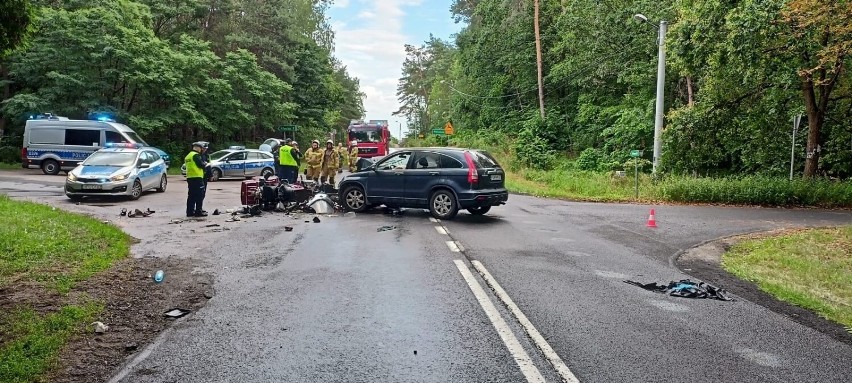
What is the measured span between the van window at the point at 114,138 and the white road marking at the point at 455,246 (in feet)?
71.3

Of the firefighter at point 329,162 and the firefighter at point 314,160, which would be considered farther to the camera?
the firefighter at point 329,162

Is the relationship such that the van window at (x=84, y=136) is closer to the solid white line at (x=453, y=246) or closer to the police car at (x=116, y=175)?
the police car at (x=116, y=175)

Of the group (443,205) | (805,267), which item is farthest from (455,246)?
(805,267)

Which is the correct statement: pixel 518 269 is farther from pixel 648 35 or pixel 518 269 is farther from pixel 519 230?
pixel 648 35

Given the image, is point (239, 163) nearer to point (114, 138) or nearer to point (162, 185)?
point (114, 138)

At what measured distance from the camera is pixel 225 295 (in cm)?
672

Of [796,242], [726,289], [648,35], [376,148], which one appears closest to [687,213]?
[796,242]

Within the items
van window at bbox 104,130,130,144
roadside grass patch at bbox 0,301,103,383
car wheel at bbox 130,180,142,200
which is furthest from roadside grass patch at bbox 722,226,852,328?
van window at bbox 104,130,130,144

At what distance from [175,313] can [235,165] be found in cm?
2333

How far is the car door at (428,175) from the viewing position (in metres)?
13.4

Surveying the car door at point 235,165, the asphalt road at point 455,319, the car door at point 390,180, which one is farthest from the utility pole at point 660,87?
the car door at point 235,165

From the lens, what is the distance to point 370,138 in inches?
1454

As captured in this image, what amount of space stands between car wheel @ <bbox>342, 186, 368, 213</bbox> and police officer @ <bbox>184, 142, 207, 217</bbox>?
11.3ft

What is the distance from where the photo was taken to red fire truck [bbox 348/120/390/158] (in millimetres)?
36719
